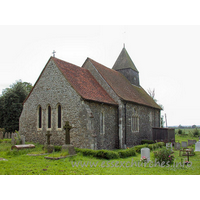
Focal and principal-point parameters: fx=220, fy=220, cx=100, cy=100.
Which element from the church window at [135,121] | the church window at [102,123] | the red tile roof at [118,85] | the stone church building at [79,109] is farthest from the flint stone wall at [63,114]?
the church window at [135,121]

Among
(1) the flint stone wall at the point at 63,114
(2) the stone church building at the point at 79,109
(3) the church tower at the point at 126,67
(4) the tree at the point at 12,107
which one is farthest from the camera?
(4) the tree at the point at 12,107

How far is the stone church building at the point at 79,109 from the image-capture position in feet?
55.9

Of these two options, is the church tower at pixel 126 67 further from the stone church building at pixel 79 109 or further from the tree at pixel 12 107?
the tree at pixel 12 107

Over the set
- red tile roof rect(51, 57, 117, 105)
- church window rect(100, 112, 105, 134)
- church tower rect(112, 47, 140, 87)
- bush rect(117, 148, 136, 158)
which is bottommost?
bush rect(117, 148, 136, 158)

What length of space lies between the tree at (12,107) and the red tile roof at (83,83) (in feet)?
47.7

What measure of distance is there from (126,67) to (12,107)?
1741cm

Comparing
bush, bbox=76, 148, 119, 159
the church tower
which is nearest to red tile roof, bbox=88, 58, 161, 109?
the church tower

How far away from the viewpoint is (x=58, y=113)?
18.5 meters

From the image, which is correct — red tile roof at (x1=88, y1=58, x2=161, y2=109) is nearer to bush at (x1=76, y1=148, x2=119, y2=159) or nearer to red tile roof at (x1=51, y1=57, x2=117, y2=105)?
red tile roof at (x1=51, y1=57, x2=117, y2=105)

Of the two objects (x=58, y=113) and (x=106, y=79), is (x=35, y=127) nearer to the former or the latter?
(x=58, y=113)

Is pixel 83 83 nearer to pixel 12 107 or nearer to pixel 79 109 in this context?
pixel 79 109

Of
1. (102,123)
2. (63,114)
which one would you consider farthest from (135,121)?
(63,114)

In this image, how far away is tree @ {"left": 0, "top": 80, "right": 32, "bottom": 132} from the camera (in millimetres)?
31703

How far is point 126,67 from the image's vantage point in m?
30.1
